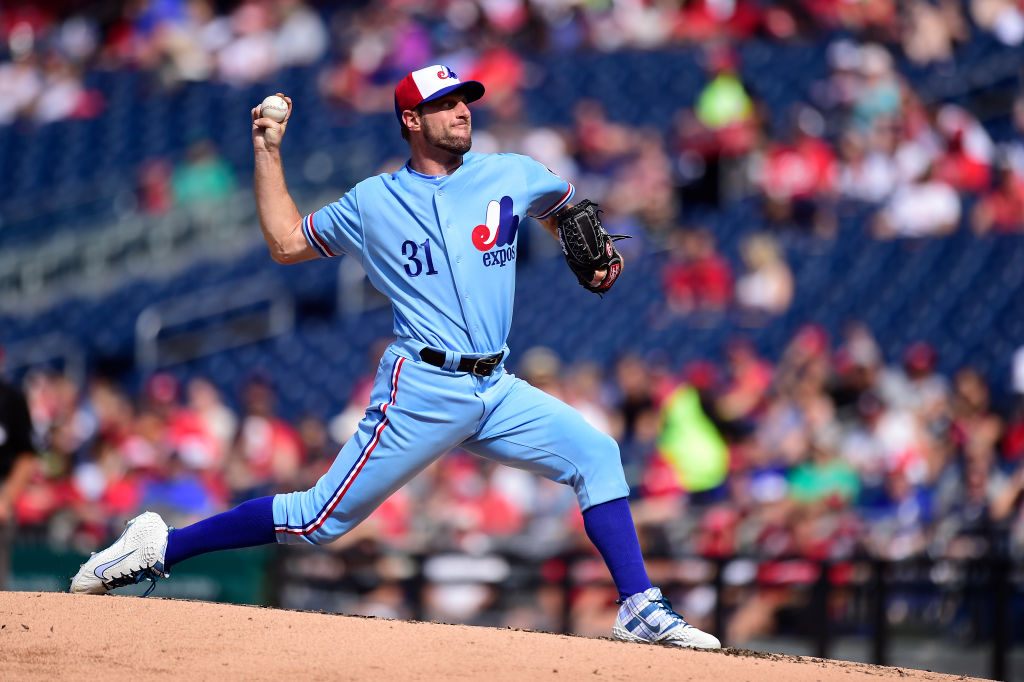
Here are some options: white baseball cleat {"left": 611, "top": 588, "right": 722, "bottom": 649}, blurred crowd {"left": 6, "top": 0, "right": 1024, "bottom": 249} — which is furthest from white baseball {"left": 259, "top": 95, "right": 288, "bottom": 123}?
blurred crowd {"left": 6, "top": 0, "right": 1024, "bottom": 249}

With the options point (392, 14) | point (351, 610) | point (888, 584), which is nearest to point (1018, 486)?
point (888, 584)

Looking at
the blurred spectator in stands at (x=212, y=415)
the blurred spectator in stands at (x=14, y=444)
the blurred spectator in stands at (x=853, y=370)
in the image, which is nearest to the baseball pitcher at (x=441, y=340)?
the blurred spectator in stands at (x=14, y=444)

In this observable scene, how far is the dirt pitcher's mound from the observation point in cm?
401

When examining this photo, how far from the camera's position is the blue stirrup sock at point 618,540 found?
441cm

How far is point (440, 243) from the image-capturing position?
422 centimetres

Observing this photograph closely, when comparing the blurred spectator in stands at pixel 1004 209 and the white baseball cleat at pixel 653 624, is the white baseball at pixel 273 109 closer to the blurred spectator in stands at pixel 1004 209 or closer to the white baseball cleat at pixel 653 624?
the white baseball cleat at pixel 653 624

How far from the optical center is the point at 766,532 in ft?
27.9

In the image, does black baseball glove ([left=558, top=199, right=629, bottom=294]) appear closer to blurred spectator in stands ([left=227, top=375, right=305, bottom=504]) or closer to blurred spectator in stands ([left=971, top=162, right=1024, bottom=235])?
blurred spectator in stands ([left=227, top=375, right=305, bottom=504])

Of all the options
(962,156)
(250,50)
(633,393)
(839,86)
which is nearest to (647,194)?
(839,86)

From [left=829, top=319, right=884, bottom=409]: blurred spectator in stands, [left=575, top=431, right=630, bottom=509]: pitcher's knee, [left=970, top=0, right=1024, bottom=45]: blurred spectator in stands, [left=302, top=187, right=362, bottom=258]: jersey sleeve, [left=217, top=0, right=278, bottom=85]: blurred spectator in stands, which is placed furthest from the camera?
[left=217, top=0, right=278, bottom=85]: blurred spectator in stands

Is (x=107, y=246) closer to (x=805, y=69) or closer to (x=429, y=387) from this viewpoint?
(x=805, y=69)

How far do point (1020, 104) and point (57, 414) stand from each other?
8592mm

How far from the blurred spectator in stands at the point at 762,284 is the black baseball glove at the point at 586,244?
21.8ft

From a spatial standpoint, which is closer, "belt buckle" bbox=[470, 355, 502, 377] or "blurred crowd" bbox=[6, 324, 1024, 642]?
"belt buckle" bbox=[470, 355, 502, 377]
